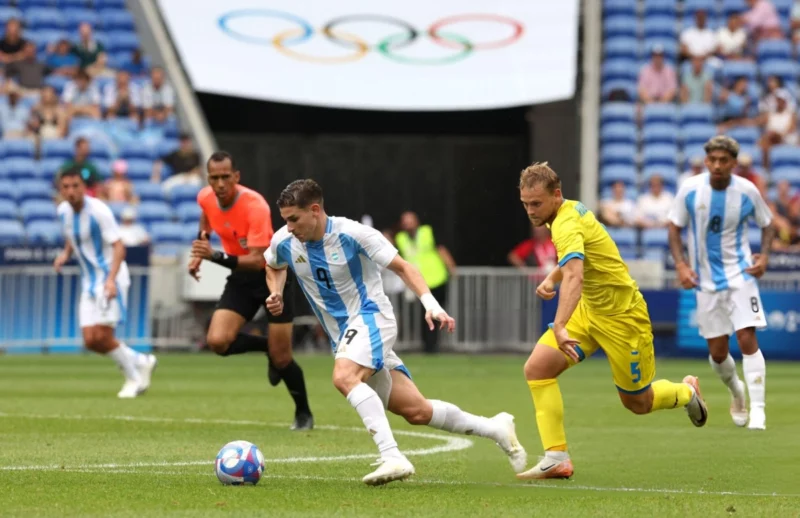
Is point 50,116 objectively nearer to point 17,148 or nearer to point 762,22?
point 17,148

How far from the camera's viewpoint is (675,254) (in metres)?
11.5

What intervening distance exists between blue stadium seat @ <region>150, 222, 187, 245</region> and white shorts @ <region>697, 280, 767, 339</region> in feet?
46.5

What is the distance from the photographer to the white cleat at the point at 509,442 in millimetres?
8094

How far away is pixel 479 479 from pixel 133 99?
19.3m

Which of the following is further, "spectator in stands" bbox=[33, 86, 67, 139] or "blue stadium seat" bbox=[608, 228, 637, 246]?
"spectator in stands" bbox=[33, 86, 67, 139]

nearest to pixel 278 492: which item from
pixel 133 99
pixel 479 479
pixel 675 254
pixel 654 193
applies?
pixel 479 479

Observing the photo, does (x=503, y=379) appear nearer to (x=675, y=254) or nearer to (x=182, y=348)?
(x=675, y=254)

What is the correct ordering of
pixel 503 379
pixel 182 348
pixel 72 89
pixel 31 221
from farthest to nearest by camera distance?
pixel 72 89, pixel 31 221, pixel 182 348, pixel 503 379

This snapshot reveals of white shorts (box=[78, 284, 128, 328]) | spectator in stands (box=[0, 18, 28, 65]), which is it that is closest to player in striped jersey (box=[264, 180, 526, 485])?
white shorts (box=[78, 284, 128, 328])

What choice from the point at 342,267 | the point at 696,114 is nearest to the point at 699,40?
the point at 696,114

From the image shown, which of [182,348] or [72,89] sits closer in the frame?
[182,348]

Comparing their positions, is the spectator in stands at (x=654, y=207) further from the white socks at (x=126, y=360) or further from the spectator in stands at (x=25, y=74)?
the white socks at (x=126, y=360)

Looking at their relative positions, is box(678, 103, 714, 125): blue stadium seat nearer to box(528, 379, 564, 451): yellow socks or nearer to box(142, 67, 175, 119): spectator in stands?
box(142, 67, 175, 119): spectator in stands

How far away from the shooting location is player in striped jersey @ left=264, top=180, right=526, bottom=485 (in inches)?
303
